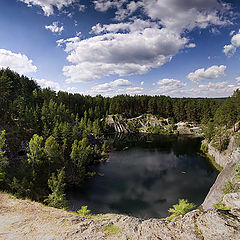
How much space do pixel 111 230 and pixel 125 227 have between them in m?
0.86

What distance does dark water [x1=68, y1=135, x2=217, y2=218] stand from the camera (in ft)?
104

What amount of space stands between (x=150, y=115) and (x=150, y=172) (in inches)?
3512

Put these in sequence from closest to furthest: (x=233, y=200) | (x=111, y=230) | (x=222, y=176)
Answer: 1. (x=111, y=230)
2. (x=233, y=200)
3. (x=222, y=176)

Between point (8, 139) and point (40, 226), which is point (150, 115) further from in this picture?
point (40, 226)

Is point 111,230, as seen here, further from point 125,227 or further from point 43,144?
point 43,144

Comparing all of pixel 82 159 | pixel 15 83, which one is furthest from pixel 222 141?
pixel 15 83

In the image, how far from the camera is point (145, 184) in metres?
40.2

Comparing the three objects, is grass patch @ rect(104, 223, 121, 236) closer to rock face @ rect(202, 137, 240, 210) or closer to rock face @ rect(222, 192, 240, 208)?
rock face @ rect(222, 192, 240, 208)

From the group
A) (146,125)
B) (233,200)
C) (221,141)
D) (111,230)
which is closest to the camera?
(111,230)

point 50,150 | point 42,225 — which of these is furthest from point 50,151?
point 42,225

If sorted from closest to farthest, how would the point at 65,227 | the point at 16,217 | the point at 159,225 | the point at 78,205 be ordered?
1. the point at 159,225
2. the point at 65,227
3. the point at 16,217
4. the point at 78,205

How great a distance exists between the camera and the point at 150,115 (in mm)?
132375

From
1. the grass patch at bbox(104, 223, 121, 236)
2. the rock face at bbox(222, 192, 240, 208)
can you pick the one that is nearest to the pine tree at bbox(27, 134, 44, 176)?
the grass patch at bbox(104, 223, 121, 236)

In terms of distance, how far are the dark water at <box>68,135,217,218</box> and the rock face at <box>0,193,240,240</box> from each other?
71.5 ft
